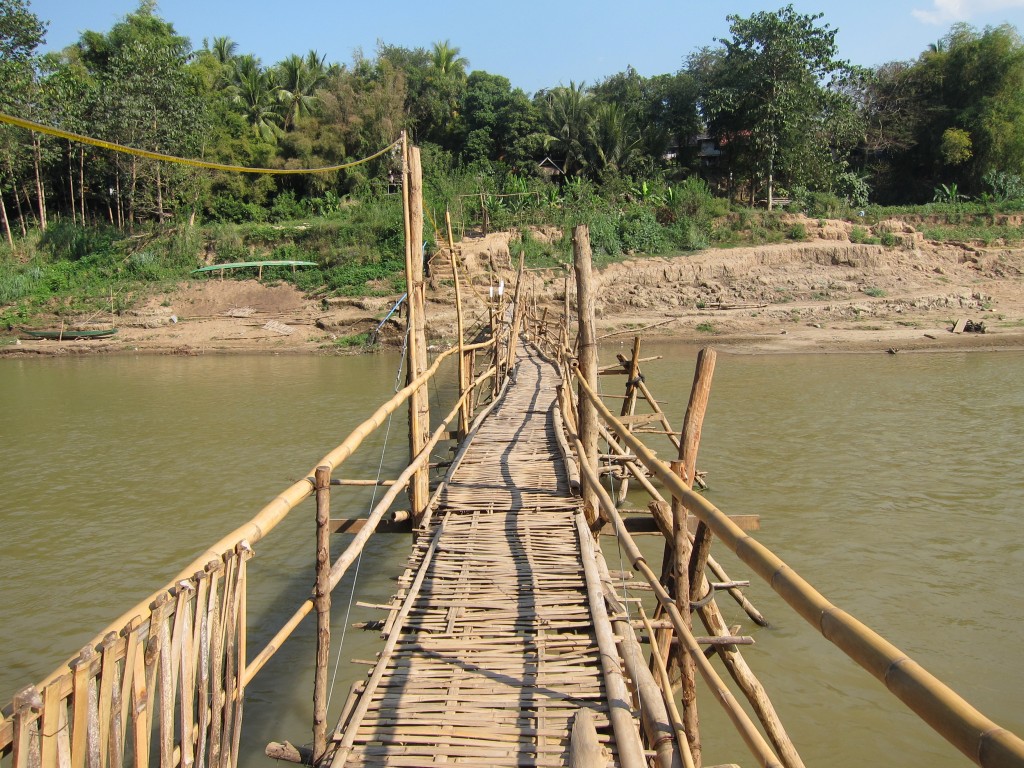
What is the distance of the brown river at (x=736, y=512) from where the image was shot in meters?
4.46

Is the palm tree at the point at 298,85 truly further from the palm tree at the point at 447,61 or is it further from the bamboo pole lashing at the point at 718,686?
the bamboo pole lashing at the point at 718,686

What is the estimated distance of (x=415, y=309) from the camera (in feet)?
17.1

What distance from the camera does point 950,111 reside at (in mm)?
27406

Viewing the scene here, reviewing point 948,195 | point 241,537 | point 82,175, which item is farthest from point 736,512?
point 82,175

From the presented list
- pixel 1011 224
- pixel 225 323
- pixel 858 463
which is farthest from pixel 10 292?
pixel 1011 224

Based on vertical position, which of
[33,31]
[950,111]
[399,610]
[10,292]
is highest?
[33,31]

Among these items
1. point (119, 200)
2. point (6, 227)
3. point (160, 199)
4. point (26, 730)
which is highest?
point (119, 200)

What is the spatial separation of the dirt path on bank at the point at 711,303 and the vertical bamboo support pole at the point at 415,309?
1436 centimetres

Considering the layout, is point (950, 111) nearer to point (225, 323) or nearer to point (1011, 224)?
point (1011, 224)

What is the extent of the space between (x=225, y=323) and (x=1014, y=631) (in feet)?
67.1

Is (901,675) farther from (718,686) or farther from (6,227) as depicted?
(6,227)

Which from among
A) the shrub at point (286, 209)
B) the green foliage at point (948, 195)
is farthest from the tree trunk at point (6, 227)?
the green foliage at point (948, 195)

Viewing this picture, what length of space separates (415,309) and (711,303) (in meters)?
17.9

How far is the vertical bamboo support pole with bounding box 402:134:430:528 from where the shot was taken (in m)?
5.06
